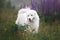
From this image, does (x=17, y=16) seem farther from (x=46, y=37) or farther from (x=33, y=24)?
(x=46, y=37)

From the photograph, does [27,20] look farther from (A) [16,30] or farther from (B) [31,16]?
(A) [16,30]

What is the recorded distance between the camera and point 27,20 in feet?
8.56

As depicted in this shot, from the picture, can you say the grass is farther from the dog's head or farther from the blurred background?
the dog's head

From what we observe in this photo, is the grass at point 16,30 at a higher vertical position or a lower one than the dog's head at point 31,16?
lower

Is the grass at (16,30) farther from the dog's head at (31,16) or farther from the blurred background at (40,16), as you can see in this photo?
the dog's head at (31,16)

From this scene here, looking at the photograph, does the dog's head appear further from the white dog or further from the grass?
the grass

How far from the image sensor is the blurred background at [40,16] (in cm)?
259

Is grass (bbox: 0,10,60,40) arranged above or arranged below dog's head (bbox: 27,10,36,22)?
below

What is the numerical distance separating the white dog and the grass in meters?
0.05

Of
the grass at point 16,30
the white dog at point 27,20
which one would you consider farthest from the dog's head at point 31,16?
the grass at point 16,30

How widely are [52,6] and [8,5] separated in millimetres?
502

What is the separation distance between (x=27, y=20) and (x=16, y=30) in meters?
0.17

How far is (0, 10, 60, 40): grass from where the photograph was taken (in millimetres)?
2590

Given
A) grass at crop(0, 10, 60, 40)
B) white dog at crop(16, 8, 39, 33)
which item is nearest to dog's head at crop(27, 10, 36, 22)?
white dog at crop(16, 8, 39, 33)
